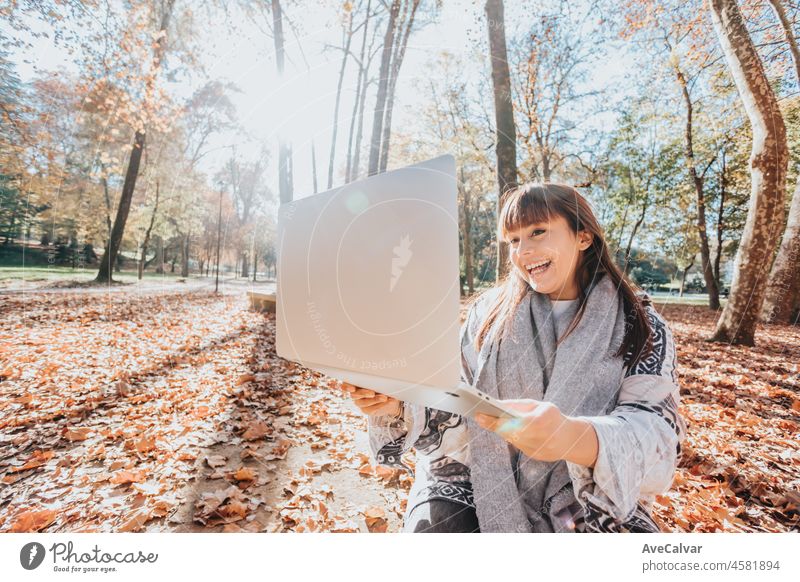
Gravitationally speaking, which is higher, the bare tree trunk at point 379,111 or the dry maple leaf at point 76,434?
the bare tree trunk at point 379,111

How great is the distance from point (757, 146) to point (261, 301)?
3940 millimetres

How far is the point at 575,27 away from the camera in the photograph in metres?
1.28

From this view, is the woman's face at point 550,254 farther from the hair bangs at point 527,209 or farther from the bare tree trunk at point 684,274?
the bare tree trunk at point 684,274

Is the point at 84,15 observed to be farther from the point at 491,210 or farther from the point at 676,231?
the point at 676,231

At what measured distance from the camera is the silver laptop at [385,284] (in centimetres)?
56

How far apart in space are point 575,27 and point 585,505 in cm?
161

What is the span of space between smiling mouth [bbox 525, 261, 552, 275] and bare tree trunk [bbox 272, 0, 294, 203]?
3.26 feet

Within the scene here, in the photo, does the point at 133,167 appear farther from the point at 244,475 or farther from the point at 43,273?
the point at 244,475

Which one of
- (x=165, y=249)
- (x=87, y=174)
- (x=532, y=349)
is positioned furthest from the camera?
(x=165, y=249)

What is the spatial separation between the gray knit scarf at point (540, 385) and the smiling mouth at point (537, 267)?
10 centimetres

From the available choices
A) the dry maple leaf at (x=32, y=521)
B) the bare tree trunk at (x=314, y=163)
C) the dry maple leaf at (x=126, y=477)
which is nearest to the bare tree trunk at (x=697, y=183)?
the bare tree trunk at (x=314, y=163)

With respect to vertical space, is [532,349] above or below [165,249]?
below

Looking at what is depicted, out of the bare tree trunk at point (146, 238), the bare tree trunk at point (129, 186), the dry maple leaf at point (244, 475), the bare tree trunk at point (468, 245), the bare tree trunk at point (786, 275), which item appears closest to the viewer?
the bare tree trunk at point (468, 245)
